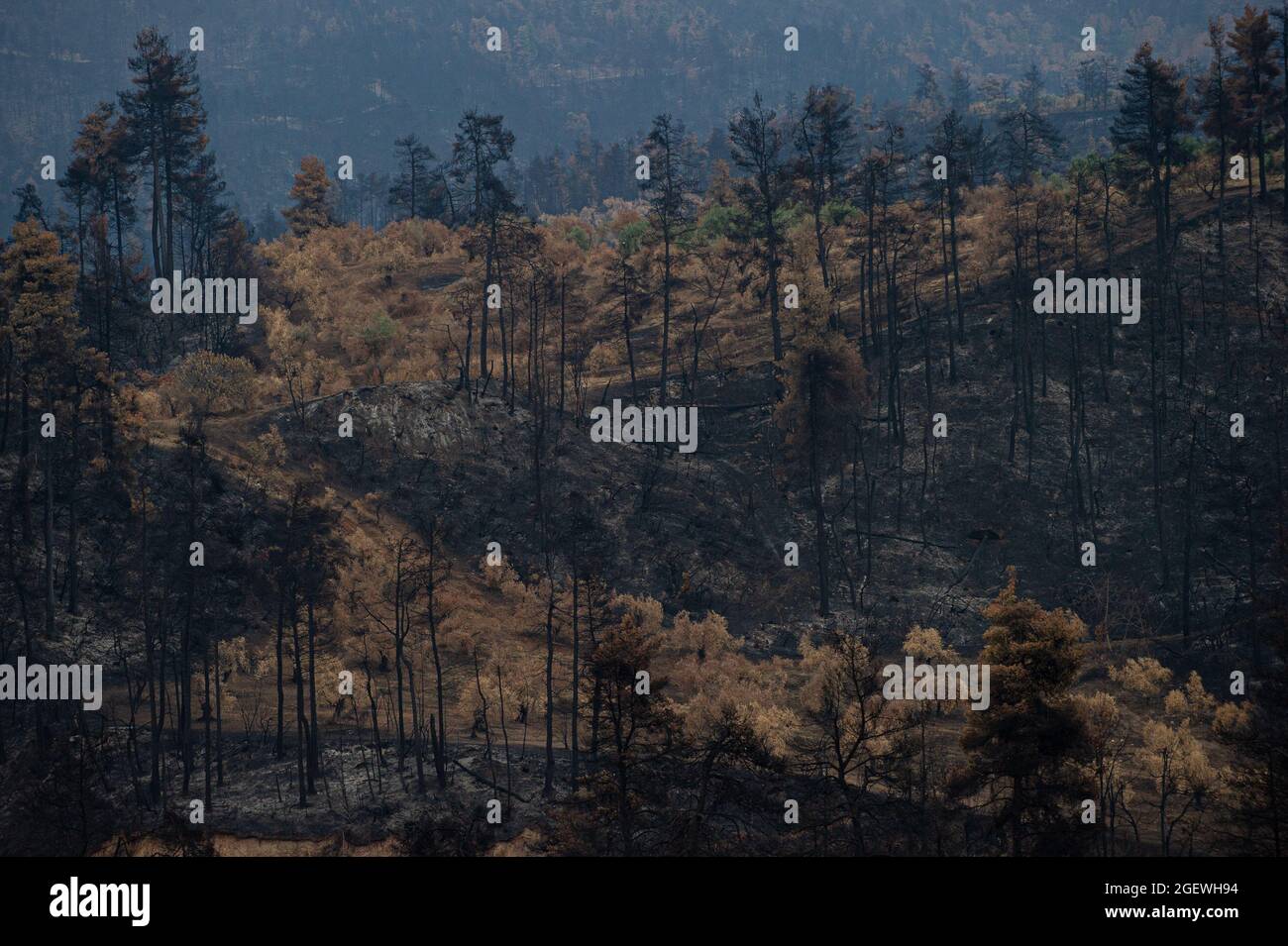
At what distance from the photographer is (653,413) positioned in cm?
6216

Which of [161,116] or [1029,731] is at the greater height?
[161,116]

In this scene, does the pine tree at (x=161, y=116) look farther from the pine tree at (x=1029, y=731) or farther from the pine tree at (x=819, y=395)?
the pine tree at (x=1029, y=731)

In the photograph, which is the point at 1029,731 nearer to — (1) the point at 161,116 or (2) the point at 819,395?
(2) the point at 819,395

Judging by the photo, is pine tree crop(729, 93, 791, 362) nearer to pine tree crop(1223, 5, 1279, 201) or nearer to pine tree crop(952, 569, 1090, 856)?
pine tree crop(1223, 5, 1279, 201)

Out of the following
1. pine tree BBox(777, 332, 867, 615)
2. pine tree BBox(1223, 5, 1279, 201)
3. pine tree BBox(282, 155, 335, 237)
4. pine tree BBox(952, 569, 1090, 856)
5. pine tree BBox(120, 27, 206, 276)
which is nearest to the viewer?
pine tree BBox(952, 569, 1090, 856)

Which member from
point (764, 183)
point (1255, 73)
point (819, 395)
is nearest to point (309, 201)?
point (764, 183)

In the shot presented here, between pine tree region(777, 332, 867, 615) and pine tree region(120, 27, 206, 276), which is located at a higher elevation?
pine tree region(120, 27, 206, 276)

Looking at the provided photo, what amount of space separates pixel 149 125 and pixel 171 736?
47159mm

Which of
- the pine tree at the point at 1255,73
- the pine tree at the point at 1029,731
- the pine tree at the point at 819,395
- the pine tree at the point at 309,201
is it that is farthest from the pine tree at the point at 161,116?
the pine tree at the point at 1255,73

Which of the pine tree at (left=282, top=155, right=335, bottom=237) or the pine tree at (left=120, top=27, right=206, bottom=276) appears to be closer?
the pine tree at (left=120, top=27, right=206, bottom=276)

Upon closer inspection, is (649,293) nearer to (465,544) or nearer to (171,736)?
(465,544)

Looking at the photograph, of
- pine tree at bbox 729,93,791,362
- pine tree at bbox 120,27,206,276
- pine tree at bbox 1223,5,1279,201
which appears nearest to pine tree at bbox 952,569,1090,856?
pine tree at bbox 729,93,791,362

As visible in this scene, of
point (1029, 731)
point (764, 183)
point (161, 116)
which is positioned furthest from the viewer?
point (161, 116)
